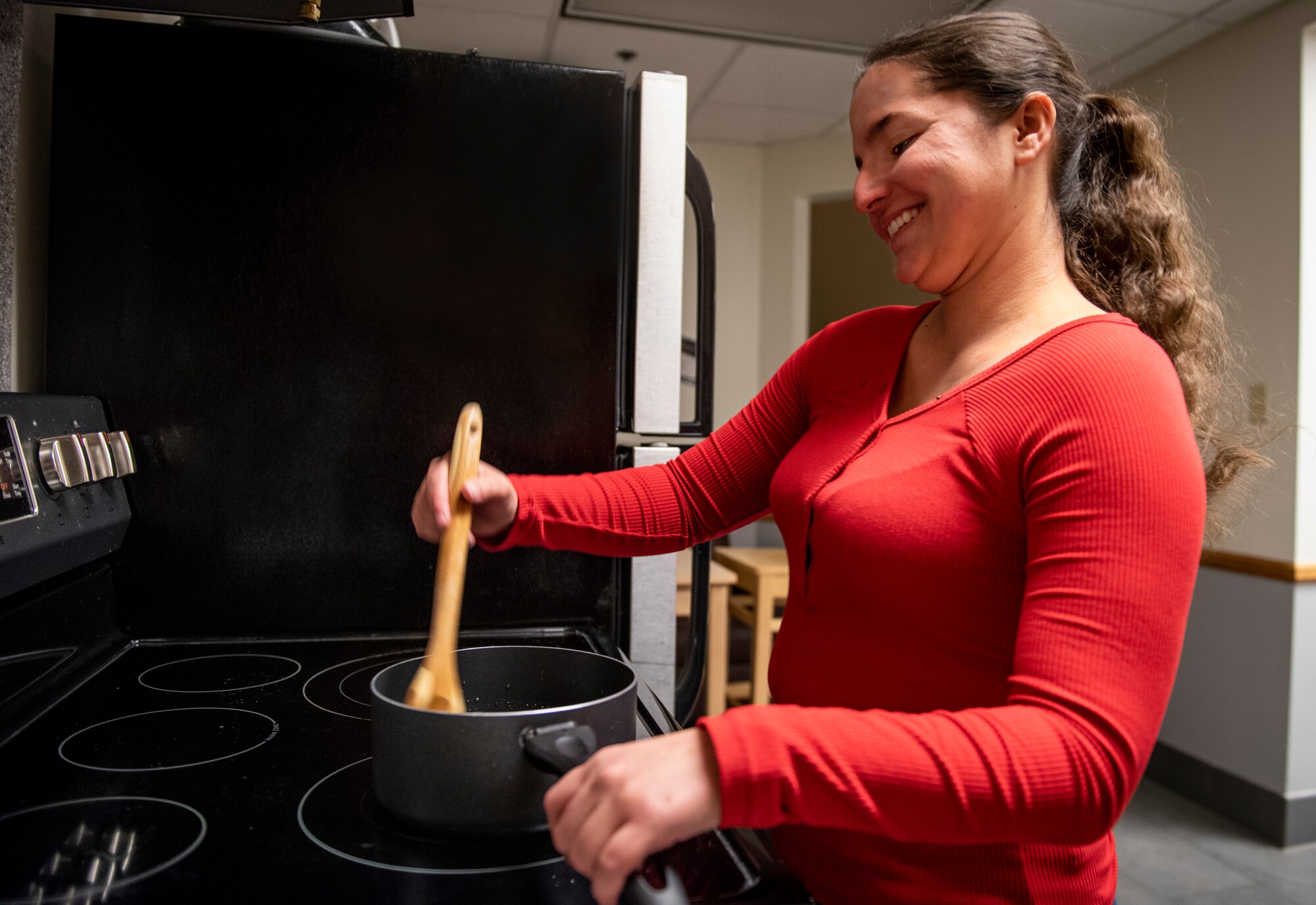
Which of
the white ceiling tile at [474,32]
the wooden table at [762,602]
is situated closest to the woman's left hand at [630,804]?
the wooden table at [762,602]

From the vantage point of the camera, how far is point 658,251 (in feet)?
3.62

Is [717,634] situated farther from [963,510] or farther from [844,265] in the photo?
[844,265]

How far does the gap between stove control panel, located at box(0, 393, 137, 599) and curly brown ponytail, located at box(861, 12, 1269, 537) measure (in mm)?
762

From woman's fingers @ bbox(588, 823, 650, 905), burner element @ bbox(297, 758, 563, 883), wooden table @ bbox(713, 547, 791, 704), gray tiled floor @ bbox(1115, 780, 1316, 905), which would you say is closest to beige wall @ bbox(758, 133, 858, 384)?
wooden table @ bbox(713, 547, 791, 704)

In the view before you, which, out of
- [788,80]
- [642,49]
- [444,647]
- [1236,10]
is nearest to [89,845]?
[444,647]

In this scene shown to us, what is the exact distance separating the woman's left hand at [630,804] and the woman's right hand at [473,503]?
0.26 metres

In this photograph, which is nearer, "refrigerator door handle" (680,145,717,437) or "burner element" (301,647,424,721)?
"burner element" (301,647,424,721)

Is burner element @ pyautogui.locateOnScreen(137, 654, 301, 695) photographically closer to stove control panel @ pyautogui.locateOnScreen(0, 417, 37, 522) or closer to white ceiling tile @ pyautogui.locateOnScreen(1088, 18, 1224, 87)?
stove control panel @ pyautogui.locateOnScreen(0, 417, 37, 522)

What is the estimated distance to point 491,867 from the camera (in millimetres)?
497

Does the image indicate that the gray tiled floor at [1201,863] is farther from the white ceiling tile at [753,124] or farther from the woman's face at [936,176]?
the white ceiling tile at [753,124]

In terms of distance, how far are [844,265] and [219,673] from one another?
517cm

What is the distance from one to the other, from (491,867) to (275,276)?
705 millimetres

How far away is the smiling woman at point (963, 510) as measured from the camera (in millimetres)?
440

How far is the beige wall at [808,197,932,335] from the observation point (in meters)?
5.45
